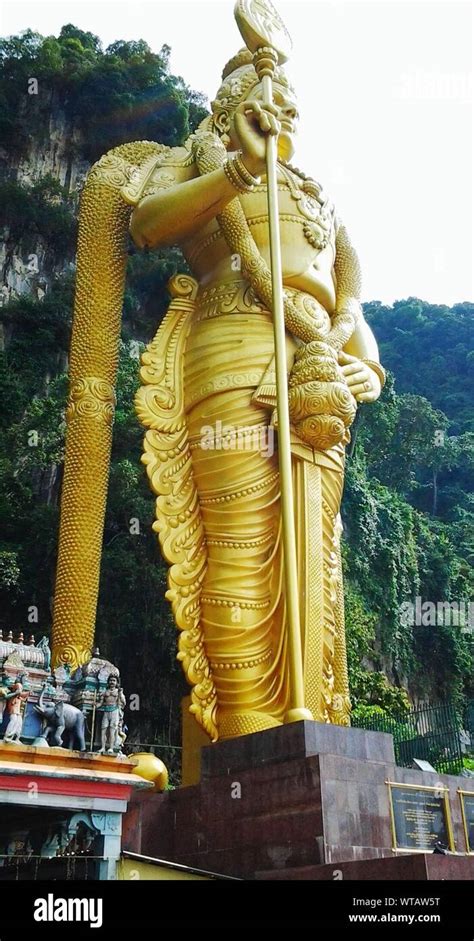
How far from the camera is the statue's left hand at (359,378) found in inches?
268

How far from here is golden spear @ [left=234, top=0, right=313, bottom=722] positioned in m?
4.87

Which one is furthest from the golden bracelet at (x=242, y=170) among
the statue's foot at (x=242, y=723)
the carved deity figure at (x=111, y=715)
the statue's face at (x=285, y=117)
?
the statue's foot at (x=242, y=723)

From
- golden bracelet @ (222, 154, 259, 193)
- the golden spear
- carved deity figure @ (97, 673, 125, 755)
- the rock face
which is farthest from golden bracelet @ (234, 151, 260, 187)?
the rock face

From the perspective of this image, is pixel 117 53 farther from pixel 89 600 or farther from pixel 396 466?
pixel 89 600

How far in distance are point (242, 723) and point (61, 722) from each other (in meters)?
1.63

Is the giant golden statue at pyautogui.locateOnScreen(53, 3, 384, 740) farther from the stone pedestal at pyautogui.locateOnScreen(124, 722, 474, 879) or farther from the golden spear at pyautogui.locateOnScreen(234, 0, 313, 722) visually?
the stone pedestal at pyautogui.locateOnScreen(124, 722, 474, 879)

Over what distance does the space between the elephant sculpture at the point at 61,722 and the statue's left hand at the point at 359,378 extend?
137 inches

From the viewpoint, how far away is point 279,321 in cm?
557

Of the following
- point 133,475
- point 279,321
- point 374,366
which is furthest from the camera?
point 133,475

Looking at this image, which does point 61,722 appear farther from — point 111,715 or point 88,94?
point 88,94

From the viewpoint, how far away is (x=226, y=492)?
20.1 ft

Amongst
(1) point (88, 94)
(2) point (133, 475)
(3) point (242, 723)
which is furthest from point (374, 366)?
(1) point (88, 94)

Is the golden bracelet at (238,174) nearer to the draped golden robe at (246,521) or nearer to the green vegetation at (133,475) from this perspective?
the draped golden robe at (246,521)

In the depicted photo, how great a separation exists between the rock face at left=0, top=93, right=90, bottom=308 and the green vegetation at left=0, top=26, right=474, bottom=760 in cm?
9
